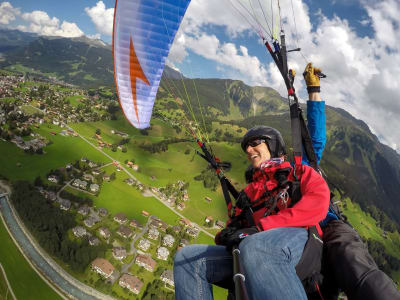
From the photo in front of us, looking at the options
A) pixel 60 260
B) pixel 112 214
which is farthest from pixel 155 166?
pixel 60 260

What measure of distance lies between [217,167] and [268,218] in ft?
7.75

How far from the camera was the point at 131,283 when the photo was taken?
4053 cm

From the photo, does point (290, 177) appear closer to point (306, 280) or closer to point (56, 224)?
point (306, 280)

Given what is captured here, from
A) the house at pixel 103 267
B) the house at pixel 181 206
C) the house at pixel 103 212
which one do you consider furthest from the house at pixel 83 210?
the house at pixel 181 206

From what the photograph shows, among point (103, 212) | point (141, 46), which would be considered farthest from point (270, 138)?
point (103, 212)

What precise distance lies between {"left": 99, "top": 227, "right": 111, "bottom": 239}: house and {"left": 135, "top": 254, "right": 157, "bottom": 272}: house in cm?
917

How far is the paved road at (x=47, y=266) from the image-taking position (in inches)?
1532

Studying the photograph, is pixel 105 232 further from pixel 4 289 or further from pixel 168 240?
pixel 4 289

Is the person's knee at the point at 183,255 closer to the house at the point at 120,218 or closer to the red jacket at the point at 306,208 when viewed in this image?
the red jacket at the point at 306,208

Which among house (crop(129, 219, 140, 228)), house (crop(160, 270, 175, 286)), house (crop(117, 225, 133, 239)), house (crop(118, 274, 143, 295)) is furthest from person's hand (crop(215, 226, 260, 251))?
house (crop(129, 219, 140, 228))

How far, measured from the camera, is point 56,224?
168 ft

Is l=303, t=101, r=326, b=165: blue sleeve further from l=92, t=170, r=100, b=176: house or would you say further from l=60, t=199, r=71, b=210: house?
l=92, t=170, r=100, b=176: house

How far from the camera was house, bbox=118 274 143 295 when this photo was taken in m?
40.1

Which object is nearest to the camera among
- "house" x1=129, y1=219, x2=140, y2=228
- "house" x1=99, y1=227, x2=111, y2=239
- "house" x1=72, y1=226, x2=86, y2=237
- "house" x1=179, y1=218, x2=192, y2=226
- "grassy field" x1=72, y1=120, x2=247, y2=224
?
"house" x1=72, y1=226, x2=86, y2=237
